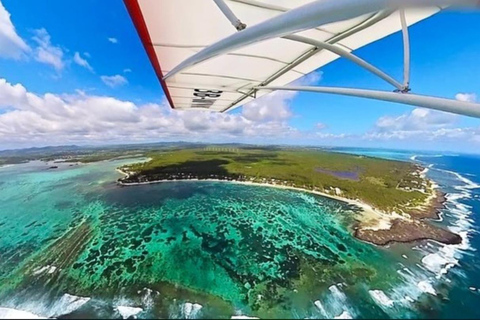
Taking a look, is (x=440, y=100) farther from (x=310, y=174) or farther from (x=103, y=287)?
(x=310, y=174)

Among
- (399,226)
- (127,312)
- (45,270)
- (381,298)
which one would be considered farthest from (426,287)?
(45,270)

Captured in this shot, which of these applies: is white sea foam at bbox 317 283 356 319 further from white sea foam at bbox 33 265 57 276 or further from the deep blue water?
white sea foam at bbox 33 265 57 276

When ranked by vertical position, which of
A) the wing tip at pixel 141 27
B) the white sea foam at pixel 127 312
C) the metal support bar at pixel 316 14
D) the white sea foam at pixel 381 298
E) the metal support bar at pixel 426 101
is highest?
the wing tip at pixel 141 27

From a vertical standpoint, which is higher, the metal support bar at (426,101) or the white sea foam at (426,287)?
the metal support bar at (426,101)

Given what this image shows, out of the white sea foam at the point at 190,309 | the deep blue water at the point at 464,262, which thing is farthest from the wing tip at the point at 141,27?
the deep blue water at the point at 464,262

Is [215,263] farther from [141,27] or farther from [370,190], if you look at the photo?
[370,190]

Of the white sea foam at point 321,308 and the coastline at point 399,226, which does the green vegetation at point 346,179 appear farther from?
the white sea foam at point 321,308

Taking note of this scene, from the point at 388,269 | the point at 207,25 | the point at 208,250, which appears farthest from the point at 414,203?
the point at 207,25
